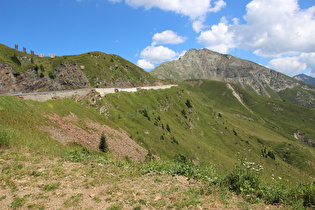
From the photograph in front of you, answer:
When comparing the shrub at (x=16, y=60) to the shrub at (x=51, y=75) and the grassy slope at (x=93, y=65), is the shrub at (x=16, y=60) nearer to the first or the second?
the grassy slope at (x=93, y=65)

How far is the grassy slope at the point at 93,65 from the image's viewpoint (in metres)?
98.1

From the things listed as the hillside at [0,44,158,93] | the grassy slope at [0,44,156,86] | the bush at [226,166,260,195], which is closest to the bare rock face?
the hillside at [0,44,158,93]

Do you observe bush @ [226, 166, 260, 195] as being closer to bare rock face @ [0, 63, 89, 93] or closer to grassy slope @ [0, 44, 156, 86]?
bare rock face @ [0, 63, 89, 93]

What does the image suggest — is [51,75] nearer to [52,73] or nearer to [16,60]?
[52,73]

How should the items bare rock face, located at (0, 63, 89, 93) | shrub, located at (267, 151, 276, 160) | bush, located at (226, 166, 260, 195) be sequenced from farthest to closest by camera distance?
shrub, located at (267, 151, 276, 160), bare rock face, located at (0, 63, 89, 93), bush, located at (226, 166, 260, 195)

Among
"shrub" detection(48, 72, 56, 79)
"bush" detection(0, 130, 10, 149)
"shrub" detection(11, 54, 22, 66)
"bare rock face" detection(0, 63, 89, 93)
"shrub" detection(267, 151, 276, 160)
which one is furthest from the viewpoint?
"shrub" detection(267, 151, 276, 160)

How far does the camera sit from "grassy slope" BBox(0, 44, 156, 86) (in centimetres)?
9812

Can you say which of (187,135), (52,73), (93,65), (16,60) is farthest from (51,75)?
(187,135)

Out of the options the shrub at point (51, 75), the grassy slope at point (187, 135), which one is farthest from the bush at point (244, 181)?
the shrub at point (51, 75)

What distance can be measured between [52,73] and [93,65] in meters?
27.6

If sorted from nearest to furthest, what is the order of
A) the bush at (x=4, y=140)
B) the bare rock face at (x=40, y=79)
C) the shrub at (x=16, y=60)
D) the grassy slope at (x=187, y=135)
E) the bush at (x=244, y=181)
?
1. the bush at (x=244, y=181)
2. the bush at (x=4, y=140)
3. the grassy slope at (x=187, y=135)
4. the bare rock face at (x=40, y=79)
5. the shrub at (x=16, y=60)

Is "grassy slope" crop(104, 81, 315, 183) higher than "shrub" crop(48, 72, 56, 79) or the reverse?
the reverse

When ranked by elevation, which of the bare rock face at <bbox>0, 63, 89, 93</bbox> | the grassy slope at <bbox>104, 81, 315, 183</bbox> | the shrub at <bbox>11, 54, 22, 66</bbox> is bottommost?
the grassy slope at <bbox>104, 81, 315, 183</bbox>

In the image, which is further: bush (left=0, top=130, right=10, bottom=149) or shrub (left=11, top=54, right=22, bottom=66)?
shrub (left=11, top=54, right=22, bottom=66)
